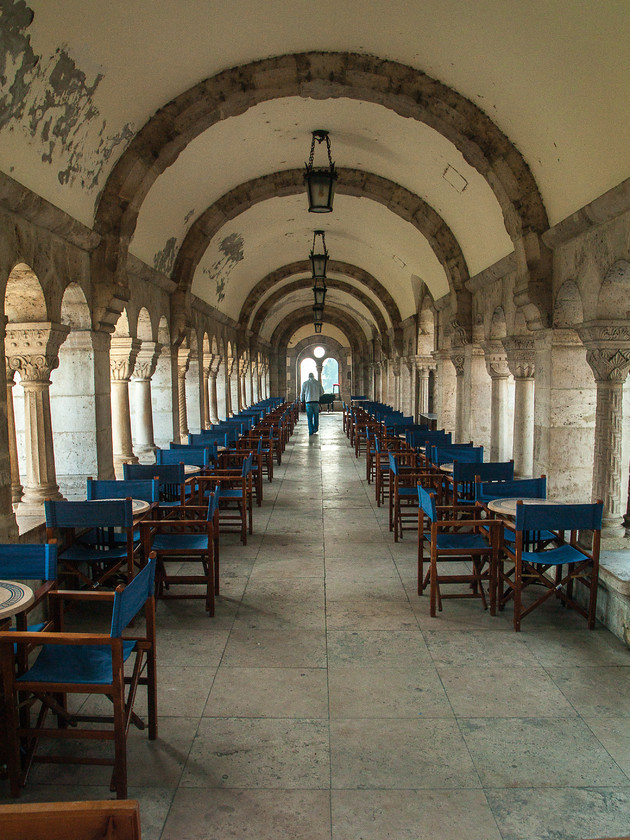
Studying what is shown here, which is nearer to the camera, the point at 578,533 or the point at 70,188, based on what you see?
the point at 578,533

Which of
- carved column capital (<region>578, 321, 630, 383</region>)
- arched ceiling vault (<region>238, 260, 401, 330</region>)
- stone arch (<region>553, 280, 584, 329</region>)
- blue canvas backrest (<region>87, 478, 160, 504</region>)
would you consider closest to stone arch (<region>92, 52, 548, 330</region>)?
stone arch (<region>553, 280, 584, 329</region>)

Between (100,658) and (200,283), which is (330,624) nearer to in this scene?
(100,658)

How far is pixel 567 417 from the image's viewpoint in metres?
5.92

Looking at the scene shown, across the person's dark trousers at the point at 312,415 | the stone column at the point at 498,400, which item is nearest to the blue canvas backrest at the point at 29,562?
the stone column at the point at 498,400

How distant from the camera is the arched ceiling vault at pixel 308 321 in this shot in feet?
93.5

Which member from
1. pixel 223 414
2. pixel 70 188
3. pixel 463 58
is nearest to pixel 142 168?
pixel 70 188

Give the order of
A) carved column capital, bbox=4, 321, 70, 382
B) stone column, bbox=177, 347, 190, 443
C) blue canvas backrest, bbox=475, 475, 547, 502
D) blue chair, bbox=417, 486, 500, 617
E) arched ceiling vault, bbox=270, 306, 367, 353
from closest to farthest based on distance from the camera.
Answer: blue chair, bbox=417, 486, 500, 617
carved column capital, bbox=4, 321, 70, 382
blue canvas backrest, bbox=475, 475, 547, 502
stone column, bbox=177, 347, 190, 443
arched ceiling vault, bbox=270, 306, 367, 353

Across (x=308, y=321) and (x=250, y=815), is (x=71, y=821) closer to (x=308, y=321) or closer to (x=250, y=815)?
(x=250, y=815)

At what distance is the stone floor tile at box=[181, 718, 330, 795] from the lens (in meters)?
2.59

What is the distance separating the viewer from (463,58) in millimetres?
5086

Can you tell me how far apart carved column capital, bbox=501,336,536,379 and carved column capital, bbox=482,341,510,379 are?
0.94 m

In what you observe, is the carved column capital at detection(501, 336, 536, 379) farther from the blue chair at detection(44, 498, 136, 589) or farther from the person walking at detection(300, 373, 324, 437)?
the person walking at detection(300, 373, 324, 437)

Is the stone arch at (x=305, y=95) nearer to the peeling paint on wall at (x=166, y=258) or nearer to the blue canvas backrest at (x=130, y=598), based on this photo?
the peeling paint on wall at (x=166, y=258)

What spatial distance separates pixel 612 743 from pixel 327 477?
776 cm
